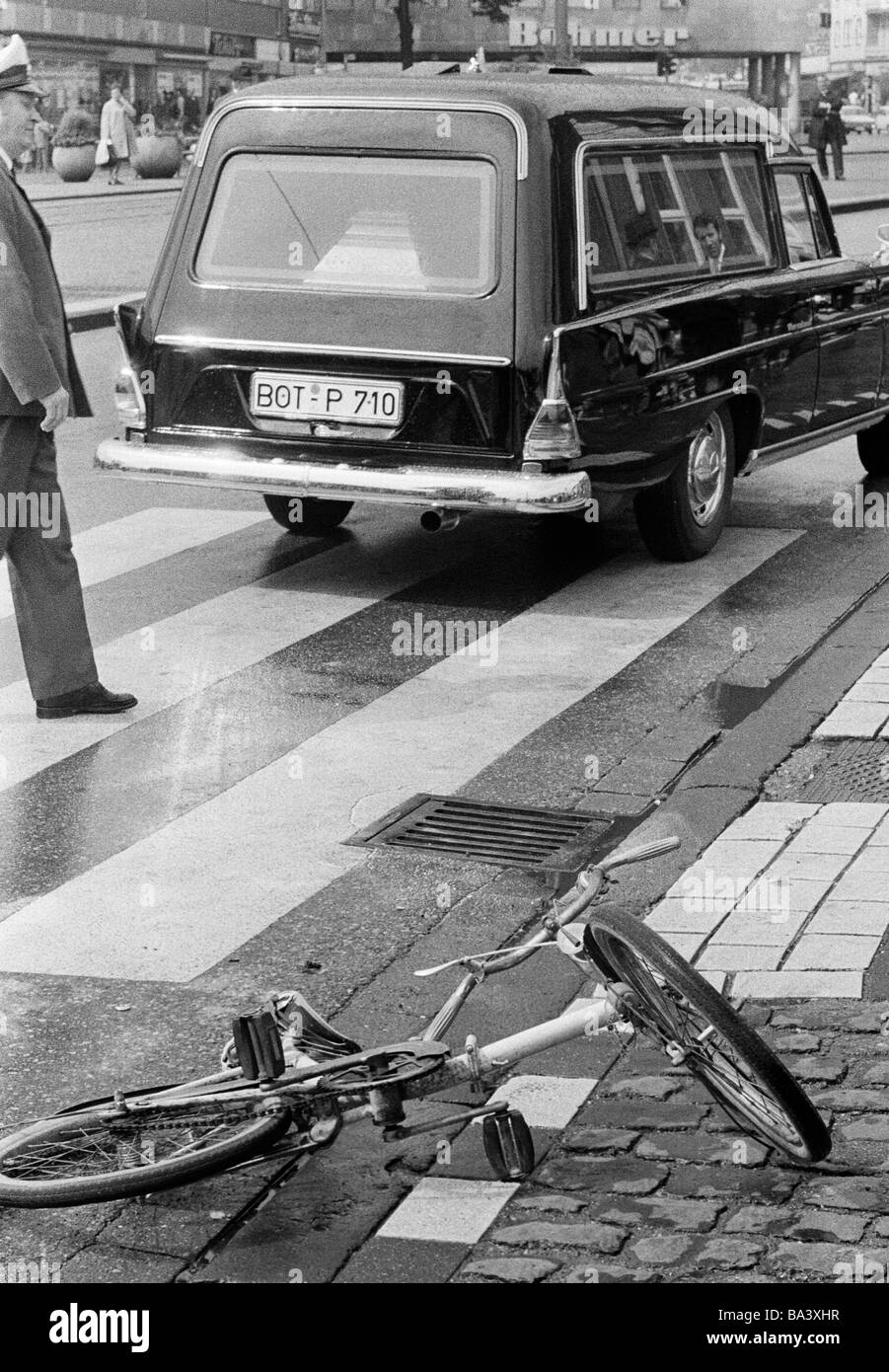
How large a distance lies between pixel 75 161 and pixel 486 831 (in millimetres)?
35860

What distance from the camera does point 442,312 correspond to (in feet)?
26.2

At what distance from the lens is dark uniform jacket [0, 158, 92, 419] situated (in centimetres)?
647

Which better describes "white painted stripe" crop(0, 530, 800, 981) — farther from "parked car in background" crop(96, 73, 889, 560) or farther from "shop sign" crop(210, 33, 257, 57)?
"shop sign" crop(210, 33, 257, 57)

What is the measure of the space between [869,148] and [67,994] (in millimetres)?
62979

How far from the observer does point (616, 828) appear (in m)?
5.83

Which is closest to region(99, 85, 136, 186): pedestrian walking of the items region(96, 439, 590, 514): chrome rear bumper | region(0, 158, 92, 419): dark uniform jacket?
region(96, 439, 590, 514): chrome rear bumper

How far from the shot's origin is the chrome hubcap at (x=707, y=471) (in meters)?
8.95

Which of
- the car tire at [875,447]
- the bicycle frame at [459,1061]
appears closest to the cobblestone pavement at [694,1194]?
the bicycle frame at [459,1061]

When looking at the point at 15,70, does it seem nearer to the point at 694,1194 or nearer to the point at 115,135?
the point at 694,1194

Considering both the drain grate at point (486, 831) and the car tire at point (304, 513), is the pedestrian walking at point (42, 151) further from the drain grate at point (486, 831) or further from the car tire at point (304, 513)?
the drain grate at point (486, 831)

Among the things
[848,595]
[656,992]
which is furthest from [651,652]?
[656,992]

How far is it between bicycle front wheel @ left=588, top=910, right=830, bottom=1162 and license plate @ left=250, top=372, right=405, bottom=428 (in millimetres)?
4506

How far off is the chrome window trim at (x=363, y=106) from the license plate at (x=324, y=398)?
3.24 ft

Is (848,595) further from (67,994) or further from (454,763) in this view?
(67,994)
